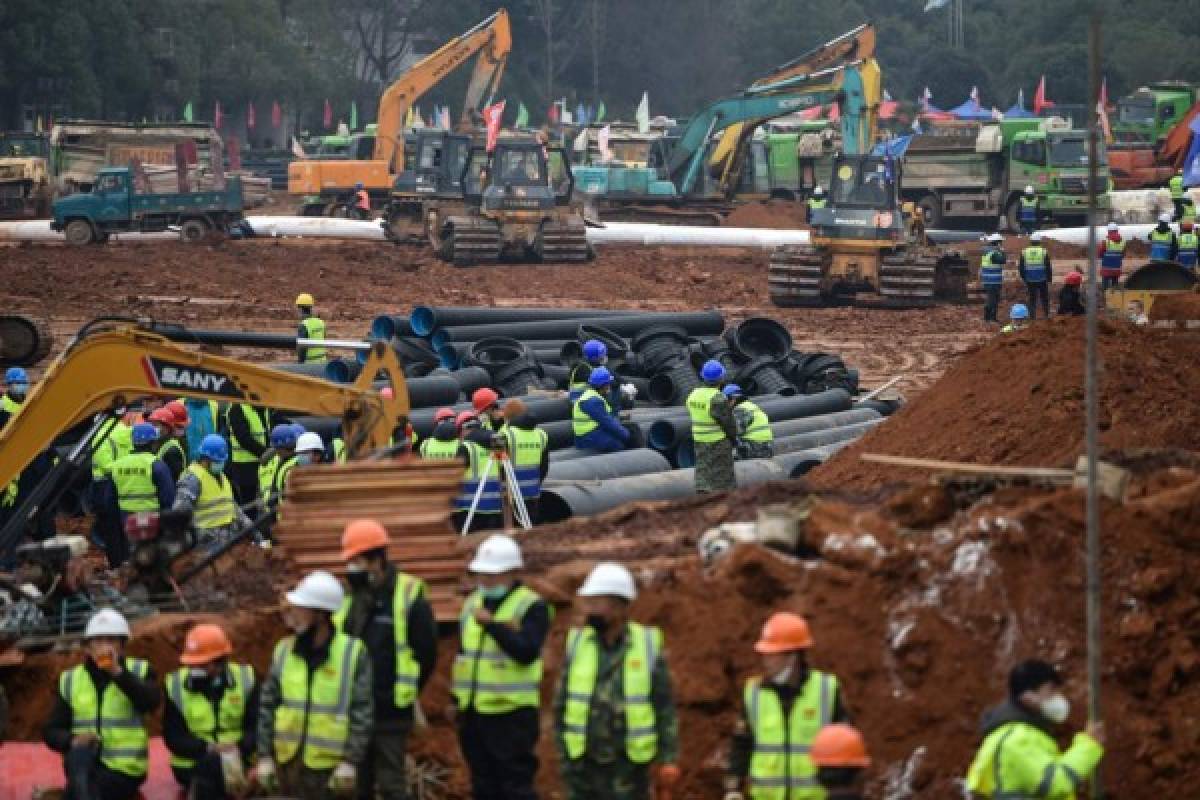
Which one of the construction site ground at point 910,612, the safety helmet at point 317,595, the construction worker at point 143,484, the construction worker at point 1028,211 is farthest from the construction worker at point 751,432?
the construction worker at point 1028,211

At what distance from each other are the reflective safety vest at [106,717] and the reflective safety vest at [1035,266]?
2528 cm

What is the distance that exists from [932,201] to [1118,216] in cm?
559

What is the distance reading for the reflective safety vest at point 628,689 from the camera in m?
9.42

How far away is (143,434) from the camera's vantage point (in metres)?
18.0

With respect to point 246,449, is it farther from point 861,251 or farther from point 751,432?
point 861,251

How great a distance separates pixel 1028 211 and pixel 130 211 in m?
20.2

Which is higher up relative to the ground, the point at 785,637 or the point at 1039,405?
the point at 785,637

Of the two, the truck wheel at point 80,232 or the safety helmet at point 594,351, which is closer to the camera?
the safety helmet at point 594,351

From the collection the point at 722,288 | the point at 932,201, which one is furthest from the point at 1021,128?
the point at 722,288

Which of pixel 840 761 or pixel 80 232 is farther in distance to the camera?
pixel 80 232

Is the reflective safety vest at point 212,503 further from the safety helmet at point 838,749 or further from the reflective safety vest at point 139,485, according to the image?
the safety helmet at point 838,749

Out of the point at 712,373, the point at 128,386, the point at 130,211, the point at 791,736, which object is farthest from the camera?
the point at 130,211

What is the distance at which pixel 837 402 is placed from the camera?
80.1 feet

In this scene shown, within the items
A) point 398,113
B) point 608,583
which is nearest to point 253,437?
point 608,583
